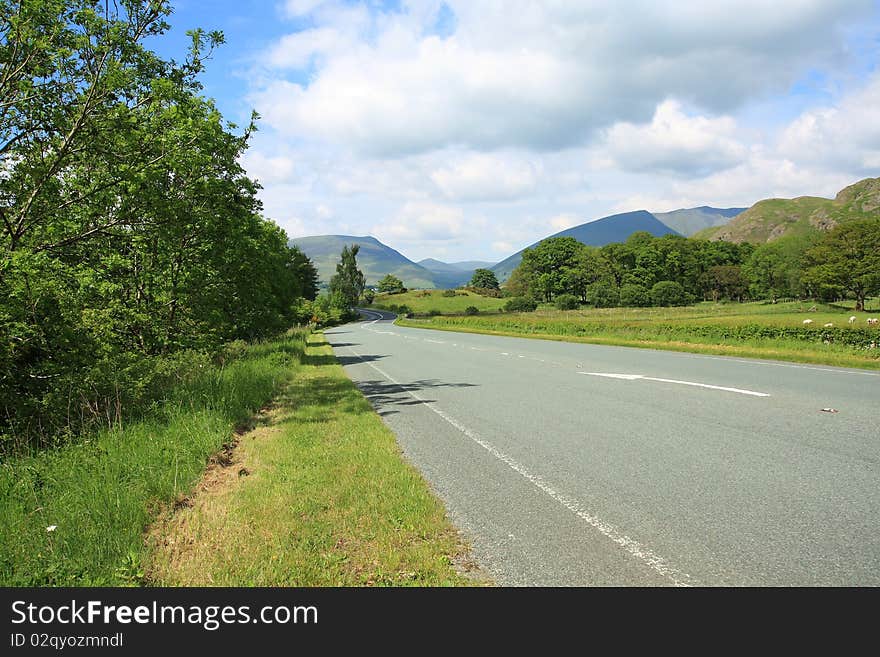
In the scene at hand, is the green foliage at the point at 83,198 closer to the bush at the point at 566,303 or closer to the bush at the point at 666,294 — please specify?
the bush at the point at 566,303

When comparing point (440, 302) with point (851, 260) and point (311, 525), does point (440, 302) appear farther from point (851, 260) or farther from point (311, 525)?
point (311, 525)

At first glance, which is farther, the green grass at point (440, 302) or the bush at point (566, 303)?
the green grass at point (440, 302)

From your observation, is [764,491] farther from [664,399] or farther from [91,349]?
[91,349]

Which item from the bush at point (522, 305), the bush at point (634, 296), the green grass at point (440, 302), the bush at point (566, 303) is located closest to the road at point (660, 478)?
the bush at point (566, 303)

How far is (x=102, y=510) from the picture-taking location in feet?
14.3

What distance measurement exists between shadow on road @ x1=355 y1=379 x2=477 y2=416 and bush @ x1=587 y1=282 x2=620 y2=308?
3623 inches

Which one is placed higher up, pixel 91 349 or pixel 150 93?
pixel 150 93

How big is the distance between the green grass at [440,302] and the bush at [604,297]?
20.4m

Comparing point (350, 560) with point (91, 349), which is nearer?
point (350, 560)

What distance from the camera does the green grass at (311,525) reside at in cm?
339

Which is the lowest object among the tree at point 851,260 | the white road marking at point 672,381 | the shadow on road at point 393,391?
the shadow on road at point 393,391
